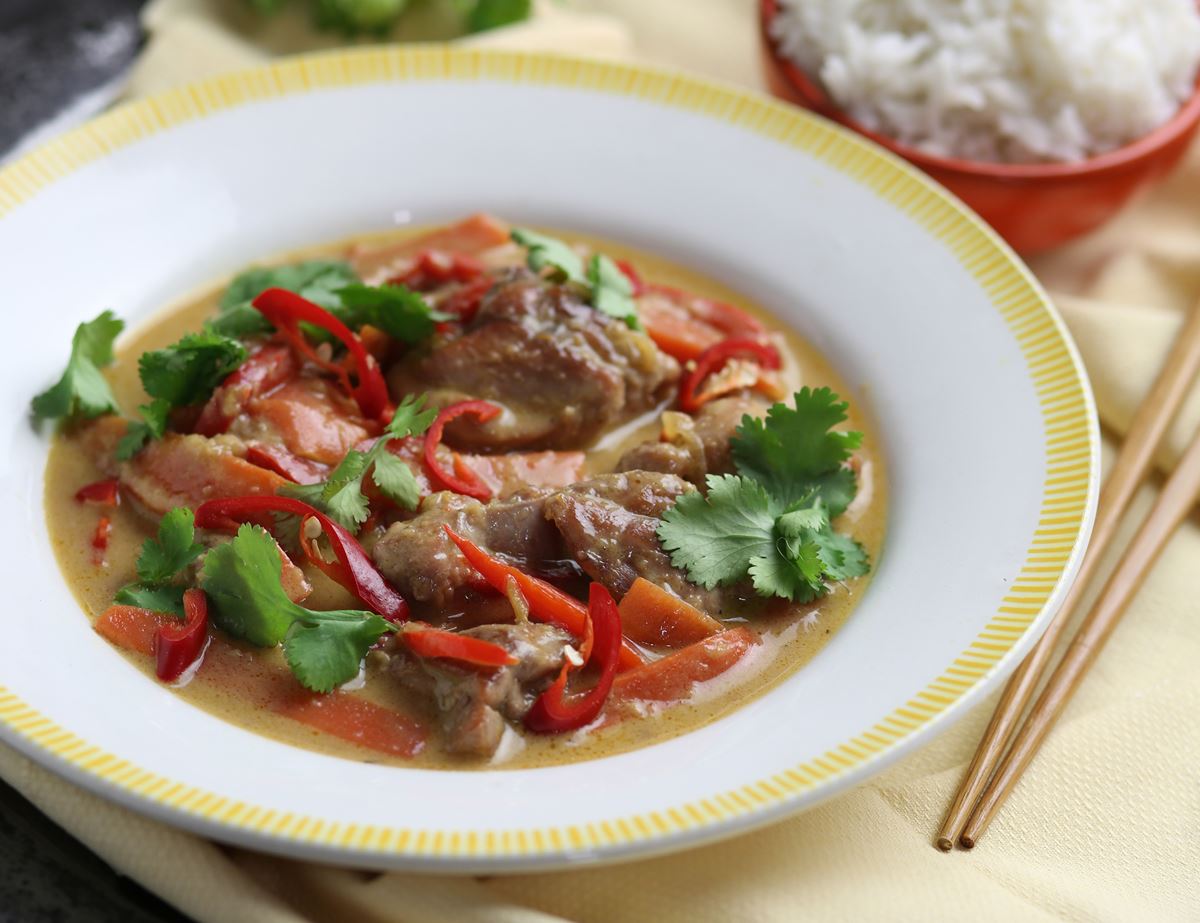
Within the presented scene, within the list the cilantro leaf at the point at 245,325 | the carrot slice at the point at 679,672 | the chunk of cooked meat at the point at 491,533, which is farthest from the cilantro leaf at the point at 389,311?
the carrot slice at the point at 679,672

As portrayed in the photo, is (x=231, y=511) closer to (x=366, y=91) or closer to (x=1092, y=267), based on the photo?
(x=366, y=91)

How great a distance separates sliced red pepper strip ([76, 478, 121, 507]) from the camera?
14.3ft

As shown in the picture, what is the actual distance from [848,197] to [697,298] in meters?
0.74

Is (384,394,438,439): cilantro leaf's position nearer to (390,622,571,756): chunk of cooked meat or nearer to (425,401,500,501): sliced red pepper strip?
(425,401,500,501): sliced red pepper strip

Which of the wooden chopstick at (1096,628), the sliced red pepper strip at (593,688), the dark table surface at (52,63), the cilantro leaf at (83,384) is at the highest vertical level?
the dark table surface at (52,63)

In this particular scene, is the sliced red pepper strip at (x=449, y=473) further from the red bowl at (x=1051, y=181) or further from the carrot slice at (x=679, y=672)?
the red bowl at (x=1051, y=181)

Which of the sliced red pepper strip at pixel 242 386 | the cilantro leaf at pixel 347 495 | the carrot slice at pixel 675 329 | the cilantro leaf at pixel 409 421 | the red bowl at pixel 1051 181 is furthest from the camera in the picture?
the red bowl at pixel 1051 181

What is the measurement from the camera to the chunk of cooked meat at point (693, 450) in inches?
173

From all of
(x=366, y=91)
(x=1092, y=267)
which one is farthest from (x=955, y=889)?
(x=366, y=91)

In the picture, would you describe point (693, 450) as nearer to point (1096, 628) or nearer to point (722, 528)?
point (722, 528)

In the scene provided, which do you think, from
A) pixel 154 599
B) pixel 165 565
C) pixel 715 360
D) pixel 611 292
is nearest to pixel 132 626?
pixel 154 599

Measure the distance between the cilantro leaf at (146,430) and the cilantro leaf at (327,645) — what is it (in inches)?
41.0

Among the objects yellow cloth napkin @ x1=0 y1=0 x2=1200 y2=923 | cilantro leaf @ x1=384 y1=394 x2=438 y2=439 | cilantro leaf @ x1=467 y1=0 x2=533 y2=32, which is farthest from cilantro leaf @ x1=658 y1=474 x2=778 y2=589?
cilantro leaf @ x1=467 y1=0 x2=533 y2=32

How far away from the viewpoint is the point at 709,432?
176 inches
